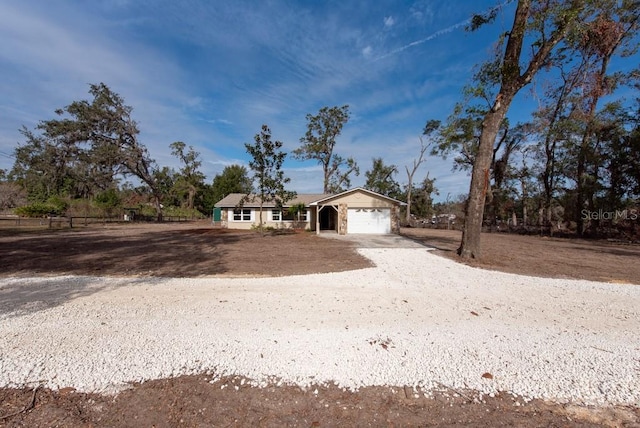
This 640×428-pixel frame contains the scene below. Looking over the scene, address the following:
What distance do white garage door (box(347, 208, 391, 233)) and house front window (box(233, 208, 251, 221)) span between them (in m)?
10.1

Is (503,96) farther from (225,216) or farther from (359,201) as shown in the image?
(225,216)

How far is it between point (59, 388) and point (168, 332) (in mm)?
1083

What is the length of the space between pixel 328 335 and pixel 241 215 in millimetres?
23092

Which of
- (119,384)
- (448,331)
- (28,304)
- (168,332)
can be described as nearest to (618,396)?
(448,331)

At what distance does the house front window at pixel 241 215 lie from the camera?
25203 mm

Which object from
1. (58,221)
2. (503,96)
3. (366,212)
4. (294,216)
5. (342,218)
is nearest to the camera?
(503,96)

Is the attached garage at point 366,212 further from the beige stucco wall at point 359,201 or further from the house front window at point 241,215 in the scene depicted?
the house front window at point 241,215

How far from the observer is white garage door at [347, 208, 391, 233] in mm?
20172

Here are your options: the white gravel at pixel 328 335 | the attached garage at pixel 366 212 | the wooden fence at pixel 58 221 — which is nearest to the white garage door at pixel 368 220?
the attached garage at pixel 366 212

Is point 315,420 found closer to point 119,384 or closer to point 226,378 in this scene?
point 226,378

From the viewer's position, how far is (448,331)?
3.54 metres

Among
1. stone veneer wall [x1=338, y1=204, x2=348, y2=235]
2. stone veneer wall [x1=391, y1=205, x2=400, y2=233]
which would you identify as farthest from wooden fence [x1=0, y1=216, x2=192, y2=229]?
stone veneer wall [x1=391, y1=205, x2=400, y2=233]

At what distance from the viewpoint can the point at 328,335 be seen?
11.1ft

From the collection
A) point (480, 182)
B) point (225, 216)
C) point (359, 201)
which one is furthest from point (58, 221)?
point (480, 182)
